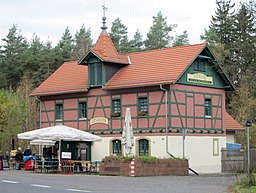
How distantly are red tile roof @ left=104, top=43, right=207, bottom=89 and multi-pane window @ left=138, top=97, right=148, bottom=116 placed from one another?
1.10 metres

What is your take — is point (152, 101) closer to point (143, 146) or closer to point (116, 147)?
point (143, 146)

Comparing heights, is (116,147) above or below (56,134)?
below

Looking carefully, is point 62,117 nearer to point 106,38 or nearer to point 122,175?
point 106,38

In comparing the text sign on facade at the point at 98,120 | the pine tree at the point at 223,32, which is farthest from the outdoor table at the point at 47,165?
the pine tree at the point at 223,32

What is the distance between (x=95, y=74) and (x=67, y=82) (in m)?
3.51

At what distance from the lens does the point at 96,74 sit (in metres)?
39.3

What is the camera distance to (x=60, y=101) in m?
42.0

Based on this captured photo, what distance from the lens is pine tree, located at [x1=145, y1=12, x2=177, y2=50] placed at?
7675 cm

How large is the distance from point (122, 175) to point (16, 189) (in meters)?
10.6

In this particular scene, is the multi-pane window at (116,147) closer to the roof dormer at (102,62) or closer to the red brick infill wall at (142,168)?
the roof dormer at (102,62)

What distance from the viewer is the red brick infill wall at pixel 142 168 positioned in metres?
29.5

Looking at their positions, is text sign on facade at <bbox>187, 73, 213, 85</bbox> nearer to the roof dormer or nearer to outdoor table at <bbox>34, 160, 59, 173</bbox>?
the roof dormer

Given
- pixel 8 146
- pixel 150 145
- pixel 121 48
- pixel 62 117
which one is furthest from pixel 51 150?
pixel 121 48


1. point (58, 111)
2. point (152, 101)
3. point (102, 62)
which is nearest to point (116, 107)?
point (102, 62)
